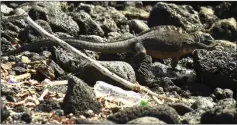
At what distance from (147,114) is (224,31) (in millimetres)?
7320

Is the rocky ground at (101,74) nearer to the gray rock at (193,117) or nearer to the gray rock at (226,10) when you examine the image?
the gray rock at (193,117)

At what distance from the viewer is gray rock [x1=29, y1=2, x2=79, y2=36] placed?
11.9 m

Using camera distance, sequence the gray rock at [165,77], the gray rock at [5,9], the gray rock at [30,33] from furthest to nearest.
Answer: the gray rock at [5,9] < the gray rock at [30,33] < the gray rock at [165,77]

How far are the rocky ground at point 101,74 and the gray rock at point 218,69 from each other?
15 millimetres

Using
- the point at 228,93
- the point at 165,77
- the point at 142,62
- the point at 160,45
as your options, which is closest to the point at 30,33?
the point at 142,62

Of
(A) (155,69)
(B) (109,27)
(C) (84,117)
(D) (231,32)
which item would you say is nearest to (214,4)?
(D) (231,32)

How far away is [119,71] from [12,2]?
6.33m

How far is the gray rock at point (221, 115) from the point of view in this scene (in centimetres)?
715

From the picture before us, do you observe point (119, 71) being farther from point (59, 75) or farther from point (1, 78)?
point (1, 78)

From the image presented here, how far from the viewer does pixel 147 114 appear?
6984 mm

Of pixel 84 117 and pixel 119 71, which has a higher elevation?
pixel 119 71

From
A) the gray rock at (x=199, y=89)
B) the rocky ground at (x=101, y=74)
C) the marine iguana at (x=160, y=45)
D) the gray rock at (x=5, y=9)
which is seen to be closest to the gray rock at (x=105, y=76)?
the rocky ground at (x=101, y=74)

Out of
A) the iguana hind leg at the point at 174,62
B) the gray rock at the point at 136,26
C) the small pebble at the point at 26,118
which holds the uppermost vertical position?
the gray rock at the point at 136,26

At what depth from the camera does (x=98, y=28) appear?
12.4m
